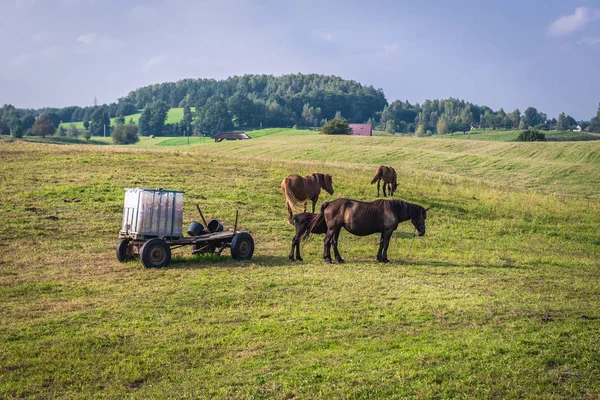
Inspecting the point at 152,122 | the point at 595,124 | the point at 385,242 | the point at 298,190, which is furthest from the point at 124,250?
the point at 595,124

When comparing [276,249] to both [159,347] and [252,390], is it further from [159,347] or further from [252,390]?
[252,390]

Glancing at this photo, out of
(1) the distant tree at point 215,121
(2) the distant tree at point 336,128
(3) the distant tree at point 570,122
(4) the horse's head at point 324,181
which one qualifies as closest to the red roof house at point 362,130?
(2) the distant tree at point 336,128

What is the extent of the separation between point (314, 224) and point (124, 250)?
5.15 m

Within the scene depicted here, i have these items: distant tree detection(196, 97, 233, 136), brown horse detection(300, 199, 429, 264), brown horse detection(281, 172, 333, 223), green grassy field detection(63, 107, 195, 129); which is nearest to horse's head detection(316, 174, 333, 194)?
brown horse detection(281, 172, 333, 223)

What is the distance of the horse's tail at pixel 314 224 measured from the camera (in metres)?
17.3

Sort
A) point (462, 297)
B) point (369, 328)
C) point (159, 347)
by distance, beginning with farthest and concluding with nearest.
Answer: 1. point (462, 297)
2. point (369, 328)
3. point (159, 347)

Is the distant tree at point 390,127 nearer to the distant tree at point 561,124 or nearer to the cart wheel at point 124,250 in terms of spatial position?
the distant tree at point 561,124

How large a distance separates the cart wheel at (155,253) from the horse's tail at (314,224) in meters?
3.89

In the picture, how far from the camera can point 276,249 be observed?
1923 cm

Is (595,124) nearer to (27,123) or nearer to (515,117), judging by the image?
(515,117)

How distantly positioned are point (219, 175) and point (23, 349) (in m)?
23.1

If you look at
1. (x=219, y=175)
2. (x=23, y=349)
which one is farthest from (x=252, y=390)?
(x=219, y=175)

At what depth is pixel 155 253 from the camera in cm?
1559

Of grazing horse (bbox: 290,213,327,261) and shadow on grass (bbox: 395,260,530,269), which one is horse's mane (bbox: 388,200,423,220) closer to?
shadow on grass (bbox: 395,260,530,269)
